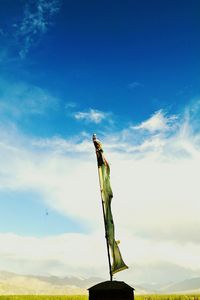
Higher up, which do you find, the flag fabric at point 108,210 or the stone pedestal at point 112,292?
the flag fabric at point 108,210

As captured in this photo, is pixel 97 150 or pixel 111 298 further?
pixel 97 150

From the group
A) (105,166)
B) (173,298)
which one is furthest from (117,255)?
(173,298)

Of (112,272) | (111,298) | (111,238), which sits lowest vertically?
(111,298)

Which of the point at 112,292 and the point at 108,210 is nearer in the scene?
the point at 112,292

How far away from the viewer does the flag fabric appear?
9.42 m

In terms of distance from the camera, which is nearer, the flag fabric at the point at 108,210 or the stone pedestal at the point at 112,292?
the stone pedestal at the point at 112,292

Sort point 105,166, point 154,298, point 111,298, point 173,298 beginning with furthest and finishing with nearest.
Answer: point 154,298
point 173,298
point 105,166
point 111,298

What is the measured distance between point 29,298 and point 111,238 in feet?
116

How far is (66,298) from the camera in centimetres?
4044

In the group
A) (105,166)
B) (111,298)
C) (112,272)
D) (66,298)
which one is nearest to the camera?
(111,298)

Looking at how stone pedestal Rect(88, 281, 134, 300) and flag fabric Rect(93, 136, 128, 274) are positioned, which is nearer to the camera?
stone pedestal Rect(88, 281, 134, 300)

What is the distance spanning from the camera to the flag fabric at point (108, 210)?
371 inches

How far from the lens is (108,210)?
31.4 ft

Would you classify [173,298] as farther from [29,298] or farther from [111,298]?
[111,298]
